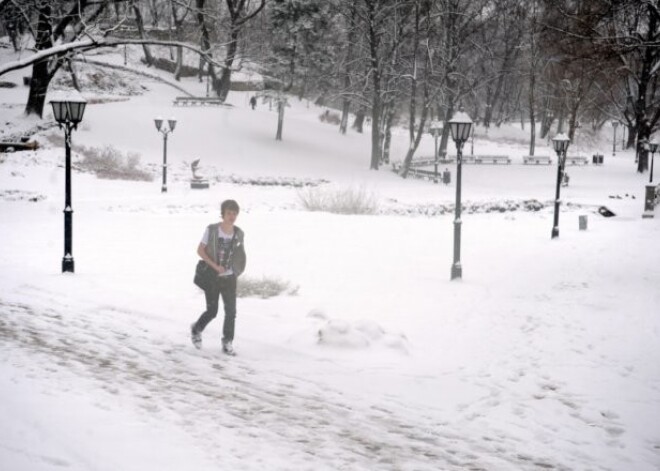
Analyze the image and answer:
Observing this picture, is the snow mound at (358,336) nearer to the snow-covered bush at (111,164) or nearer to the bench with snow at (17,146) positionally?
the snow-covered bush at (111,164)

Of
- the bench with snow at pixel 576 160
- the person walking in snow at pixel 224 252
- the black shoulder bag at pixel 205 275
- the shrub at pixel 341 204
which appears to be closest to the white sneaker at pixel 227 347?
the person walking in snow at pixel 224 252

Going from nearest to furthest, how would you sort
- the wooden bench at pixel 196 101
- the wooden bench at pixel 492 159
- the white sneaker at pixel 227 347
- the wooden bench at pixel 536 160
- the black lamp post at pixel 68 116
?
the white sneaker at pixel 227 347
the black lamp post at pixel 68 116
the wooden bench at pixel 196 101
the wooden bench at pixel 536 160
the wooden bench at pixel 492 159

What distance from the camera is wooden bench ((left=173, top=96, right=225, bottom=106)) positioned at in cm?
4739

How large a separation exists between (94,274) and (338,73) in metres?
33.7

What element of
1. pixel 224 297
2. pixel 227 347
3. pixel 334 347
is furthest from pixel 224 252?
pixel 334 347

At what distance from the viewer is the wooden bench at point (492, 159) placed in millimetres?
48147

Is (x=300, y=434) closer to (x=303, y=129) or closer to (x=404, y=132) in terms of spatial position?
(x=303, y=129)

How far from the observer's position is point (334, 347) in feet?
29.3

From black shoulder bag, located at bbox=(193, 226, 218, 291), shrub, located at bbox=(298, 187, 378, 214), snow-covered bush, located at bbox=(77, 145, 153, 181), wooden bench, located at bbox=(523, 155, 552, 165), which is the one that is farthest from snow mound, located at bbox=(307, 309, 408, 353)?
wooden bench, located at bbox=(523, 155, 552, 165)

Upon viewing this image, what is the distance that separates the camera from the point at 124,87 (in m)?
52.6

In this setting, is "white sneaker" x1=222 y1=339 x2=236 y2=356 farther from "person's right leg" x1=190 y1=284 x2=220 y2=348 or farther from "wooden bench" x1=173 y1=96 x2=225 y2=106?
"wooden bench" x1=173 y1=96 x2=225 y2=106

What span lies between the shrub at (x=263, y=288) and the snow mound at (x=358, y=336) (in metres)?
2.53

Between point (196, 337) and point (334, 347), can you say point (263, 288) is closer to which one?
point (334, 347)

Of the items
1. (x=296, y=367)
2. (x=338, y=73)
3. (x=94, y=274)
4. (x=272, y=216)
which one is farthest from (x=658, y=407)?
(x=338, y=73)
